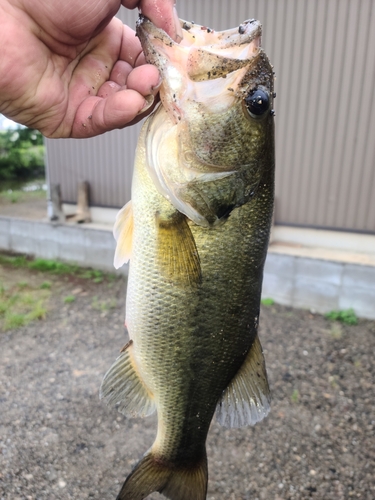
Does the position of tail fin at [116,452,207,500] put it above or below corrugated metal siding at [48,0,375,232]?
below

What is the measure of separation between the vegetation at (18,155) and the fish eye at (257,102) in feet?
50.8

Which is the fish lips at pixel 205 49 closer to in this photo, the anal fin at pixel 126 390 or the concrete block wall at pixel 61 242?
the anal fin at pixel 126 390

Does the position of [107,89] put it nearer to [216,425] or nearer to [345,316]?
[216,425]

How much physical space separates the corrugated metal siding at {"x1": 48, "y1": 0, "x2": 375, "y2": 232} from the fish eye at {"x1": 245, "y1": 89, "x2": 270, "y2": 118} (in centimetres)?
529

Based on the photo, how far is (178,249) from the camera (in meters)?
1.82

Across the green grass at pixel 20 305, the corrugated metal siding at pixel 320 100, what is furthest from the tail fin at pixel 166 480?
the corrugated metal siding at pixel 320 100

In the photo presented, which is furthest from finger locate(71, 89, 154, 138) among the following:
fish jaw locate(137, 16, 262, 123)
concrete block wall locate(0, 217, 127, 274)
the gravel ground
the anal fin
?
concrete block wall locate(0, 217, 127, 274)

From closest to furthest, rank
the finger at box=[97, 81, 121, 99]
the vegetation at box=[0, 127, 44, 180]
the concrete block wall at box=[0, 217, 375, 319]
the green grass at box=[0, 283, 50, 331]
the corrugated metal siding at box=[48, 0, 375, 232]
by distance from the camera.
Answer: the finger at box=[97, 81, 121, 99]
the green grass at box=[0, 283, 50, 331]
the concrete block wall at box=[0, 217, 375, 319]
the corrugated metal siding at box=[48, 0, 375, 232]
the vegetation at box=[0, 127, 44, 180]

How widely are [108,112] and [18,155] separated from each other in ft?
52.5

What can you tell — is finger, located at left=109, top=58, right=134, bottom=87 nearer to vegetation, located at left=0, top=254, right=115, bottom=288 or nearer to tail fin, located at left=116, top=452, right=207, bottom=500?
tail fin, located at left=116, top=452, right=207, bottom=500

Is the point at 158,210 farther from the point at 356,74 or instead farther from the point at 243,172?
the point at 356,74

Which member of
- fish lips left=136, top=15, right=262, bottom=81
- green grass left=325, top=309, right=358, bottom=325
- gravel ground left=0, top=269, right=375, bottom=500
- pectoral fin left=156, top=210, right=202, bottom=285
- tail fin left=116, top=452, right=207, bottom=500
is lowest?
gravel ground left=0, top=269, right=375, bottom=500

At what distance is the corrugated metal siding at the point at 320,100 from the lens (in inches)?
243

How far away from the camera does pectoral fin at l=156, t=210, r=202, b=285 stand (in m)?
1.81
